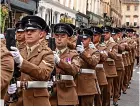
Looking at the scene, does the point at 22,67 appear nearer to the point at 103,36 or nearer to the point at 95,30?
the point at 95,30

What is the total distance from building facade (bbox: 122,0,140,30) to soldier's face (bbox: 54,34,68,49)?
331 ft

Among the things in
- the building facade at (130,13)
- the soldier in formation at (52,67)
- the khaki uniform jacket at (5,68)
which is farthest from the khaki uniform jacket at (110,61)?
the building facade at (130,13)

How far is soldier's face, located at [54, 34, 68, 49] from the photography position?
619 cm

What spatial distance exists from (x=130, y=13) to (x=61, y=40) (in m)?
104

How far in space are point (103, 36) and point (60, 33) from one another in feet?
12.4

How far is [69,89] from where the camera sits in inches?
240

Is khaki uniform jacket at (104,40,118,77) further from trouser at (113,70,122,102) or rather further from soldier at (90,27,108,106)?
trouser at (113,70,122,102)

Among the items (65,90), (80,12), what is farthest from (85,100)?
(80,12)

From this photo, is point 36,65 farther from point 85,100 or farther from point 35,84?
point 85,100

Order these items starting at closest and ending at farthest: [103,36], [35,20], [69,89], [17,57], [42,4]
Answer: [17,57]
[35,20]
[69,89]
[103,36]
[42,4]

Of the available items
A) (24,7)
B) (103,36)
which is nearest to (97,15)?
(24,7)

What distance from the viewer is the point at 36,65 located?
15.6 feet

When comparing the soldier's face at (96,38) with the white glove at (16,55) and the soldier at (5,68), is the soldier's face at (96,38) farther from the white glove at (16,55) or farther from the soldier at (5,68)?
the soldier at (5,68)

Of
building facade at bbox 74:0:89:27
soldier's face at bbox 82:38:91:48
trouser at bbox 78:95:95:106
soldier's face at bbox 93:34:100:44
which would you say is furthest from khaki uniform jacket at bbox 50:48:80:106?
building facade at bbox 74:0:89:27
